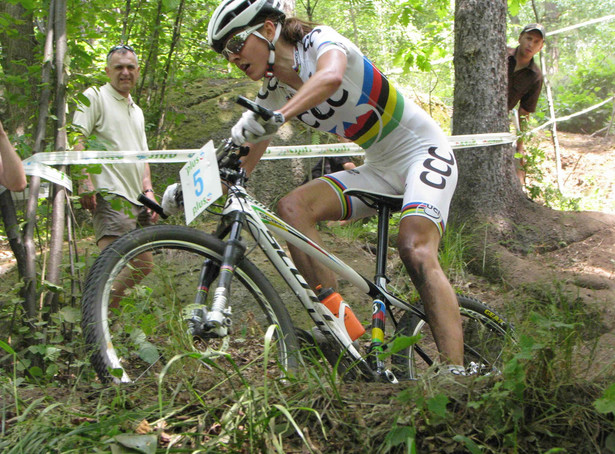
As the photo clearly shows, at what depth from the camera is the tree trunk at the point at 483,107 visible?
5.73 meters

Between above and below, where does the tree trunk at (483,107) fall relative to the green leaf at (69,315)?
above

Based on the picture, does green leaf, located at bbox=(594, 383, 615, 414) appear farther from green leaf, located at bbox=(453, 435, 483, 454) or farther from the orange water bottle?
the orange water bottle

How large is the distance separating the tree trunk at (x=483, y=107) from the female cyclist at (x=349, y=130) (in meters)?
2.61

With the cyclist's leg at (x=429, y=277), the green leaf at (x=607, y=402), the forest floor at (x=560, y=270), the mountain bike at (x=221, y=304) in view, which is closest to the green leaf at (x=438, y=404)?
the mountain bike at (x=221, y=304)

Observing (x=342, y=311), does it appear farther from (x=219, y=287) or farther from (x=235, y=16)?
(x=235, y=16)

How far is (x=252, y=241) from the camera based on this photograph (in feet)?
9.13

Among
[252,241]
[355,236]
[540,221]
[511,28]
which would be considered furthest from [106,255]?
[511,28]

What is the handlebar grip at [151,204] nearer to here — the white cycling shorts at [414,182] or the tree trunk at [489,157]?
the white cycling shorts at [414,182]

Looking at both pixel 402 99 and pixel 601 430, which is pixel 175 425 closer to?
pixel 601 430

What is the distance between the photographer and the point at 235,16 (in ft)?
9.52

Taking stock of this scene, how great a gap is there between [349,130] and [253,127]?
903mm

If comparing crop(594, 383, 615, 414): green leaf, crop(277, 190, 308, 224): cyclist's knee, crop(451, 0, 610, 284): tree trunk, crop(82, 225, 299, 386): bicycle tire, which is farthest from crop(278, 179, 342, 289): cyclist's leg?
crop(451, 0, 610, 284): tree trunk

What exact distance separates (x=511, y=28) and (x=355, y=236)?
17.5m

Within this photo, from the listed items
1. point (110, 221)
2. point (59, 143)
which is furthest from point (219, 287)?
point (110, 221)
